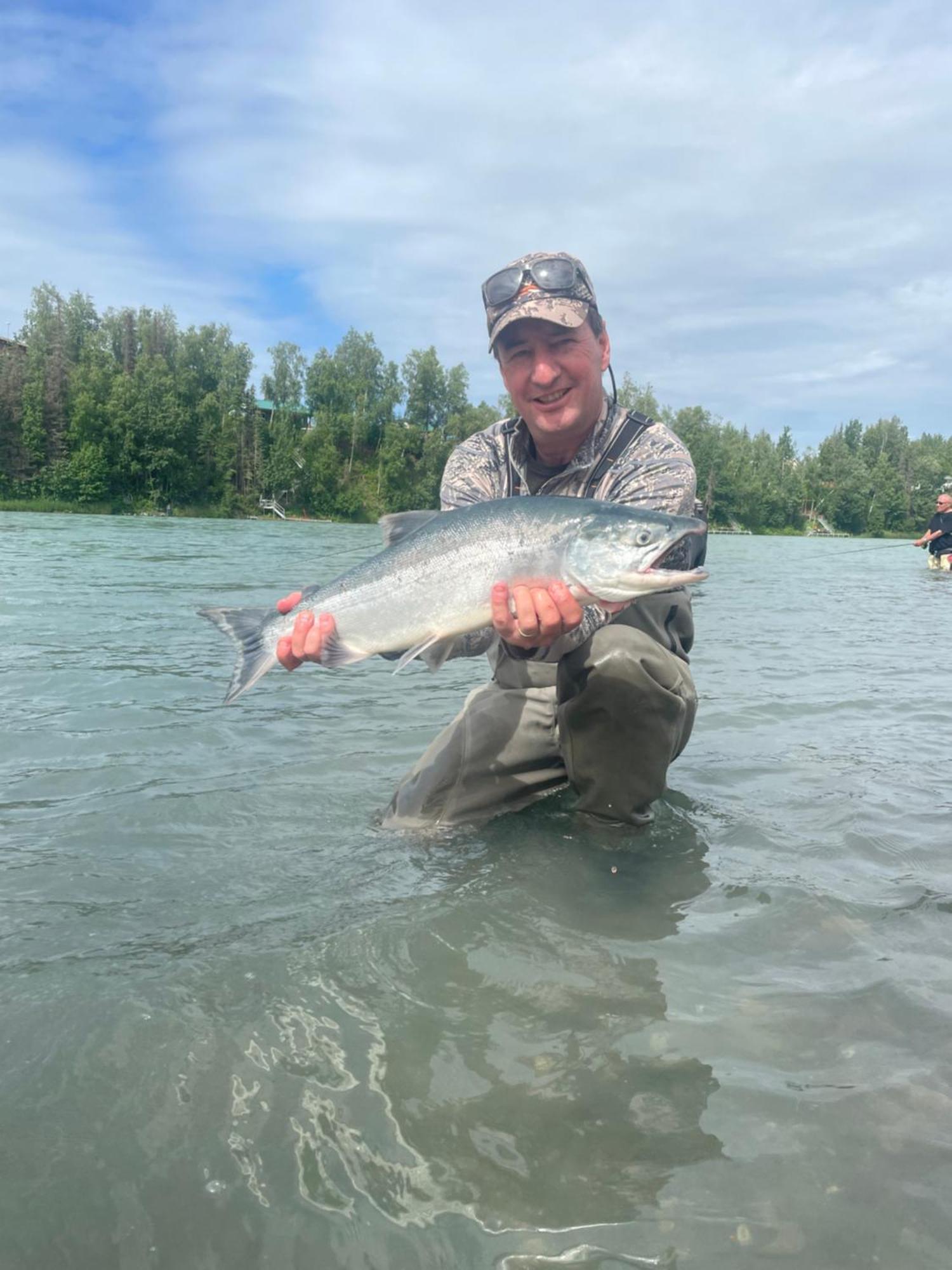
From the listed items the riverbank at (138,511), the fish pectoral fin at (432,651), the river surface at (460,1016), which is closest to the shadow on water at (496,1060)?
the river surface at (460,1016)

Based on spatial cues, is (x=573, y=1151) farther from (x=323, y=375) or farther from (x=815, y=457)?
(x=815, y=457)

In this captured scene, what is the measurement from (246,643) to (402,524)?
2.92 ft

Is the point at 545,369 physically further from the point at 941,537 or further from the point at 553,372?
the point at 941,537

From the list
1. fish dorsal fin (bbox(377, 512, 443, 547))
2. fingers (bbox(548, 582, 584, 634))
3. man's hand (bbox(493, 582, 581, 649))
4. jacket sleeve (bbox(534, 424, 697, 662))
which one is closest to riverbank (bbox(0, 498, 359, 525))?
fish dorsal fin (bbox(377, 512, 443, 547))

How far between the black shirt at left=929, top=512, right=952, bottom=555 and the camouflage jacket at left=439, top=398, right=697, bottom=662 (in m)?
23.9

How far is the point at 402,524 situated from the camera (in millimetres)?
3801

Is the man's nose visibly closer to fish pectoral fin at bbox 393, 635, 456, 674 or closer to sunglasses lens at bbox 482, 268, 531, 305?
sunglasses lens at bbox 482, 268, 531, 305

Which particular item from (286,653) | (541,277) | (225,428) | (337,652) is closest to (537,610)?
(337,652)

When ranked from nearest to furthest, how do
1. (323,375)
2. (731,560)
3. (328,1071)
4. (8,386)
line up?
(328,1071) < (731,560) < (8,386) < (323,375)

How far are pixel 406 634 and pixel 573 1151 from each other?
2.07 metres

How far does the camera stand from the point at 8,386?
65750 millimetres

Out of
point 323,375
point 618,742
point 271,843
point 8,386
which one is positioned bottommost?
point 271,843

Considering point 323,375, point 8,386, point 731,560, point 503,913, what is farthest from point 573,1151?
point 323,375

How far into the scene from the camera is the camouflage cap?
3967mm
